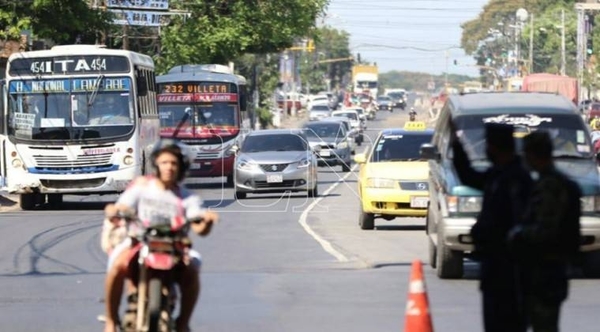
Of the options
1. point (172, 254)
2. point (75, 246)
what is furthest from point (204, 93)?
point (172, 254)

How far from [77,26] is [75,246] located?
1622cm

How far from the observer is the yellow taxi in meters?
23.5

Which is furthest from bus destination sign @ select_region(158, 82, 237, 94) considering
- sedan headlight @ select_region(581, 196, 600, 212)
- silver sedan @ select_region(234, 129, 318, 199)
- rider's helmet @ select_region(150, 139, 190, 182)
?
rider's helmet @ select_region(150, 139, 190, 182)

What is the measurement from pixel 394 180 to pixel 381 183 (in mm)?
209

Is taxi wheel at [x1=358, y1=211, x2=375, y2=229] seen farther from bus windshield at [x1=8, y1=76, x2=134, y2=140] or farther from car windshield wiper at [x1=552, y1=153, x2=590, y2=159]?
bus windshield at [x1=8, y1=76, x2=134, y2=140]

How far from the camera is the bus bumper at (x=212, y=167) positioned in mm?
40719

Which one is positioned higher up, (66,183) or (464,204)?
(464,204)

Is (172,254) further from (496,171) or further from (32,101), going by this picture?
(32,101)

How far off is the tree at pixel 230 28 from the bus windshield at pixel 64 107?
27.7 m

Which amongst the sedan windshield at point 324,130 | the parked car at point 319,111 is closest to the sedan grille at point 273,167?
the sedan windshield at point 324,130

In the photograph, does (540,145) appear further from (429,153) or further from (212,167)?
(212,167)

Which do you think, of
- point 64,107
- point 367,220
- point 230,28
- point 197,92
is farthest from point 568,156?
point 230,28

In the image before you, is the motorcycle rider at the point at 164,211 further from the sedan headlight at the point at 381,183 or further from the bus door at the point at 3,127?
the bus door at the point at 3,127

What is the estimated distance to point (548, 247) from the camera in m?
8.94
